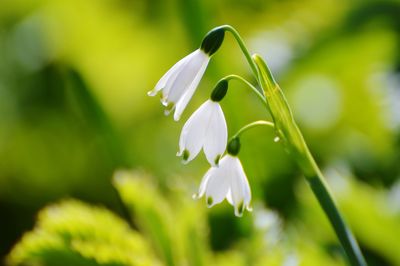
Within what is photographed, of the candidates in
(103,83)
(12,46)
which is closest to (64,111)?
(103,83)

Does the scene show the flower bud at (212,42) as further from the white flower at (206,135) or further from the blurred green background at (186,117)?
the blurred green background at (186,117)

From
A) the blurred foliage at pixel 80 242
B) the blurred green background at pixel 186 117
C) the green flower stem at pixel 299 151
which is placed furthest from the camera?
the blurred green background at pixel 186 117

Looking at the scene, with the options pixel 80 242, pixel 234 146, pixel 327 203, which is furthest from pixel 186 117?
pixel 327 203

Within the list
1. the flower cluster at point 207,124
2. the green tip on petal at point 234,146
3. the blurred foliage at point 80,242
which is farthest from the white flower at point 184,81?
the blurred foliage at point 80,242

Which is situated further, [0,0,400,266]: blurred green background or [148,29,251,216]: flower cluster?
[0,0,400,266]: blurred green background

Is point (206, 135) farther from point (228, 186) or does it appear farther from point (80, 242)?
point (80, 242)

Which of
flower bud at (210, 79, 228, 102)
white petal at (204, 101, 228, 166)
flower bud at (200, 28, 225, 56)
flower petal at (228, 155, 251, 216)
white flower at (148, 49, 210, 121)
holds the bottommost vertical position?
flower petal at (228, 155, 251, 216)

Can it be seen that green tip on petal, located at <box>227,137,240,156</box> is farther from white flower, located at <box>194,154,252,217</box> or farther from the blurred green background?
the blurred green background

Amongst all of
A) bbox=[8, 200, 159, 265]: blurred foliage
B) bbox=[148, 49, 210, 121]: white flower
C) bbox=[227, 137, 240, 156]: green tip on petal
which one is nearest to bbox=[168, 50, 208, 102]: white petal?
bbox=[148, 49, 210, 121]: white flower
